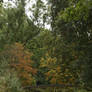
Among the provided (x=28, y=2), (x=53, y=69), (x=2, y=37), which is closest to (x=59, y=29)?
(x=53, y=69)

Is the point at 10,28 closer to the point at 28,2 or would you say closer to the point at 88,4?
the point at 28,2

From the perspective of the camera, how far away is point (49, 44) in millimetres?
8781

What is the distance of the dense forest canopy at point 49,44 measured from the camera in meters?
4.86

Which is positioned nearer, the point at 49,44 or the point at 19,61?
the point at 49,44

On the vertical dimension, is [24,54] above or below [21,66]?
above

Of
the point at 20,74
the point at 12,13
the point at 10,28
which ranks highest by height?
the point at 12,13

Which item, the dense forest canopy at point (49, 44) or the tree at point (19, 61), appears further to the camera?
the tree at point (19, 61)

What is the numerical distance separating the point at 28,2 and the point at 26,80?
10803 millimetres

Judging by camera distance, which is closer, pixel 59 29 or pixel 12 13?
pixel 59 29

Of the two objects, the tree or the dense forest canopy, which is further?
the tree

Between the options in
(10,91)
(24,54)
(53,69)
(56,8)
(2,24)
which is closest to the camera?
(56,8)

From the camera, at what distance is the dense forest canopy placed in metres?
4.86

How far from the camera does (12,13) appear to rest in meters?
17.5

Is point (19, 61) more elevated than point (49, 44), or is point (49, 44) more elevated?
point (49, 44)
